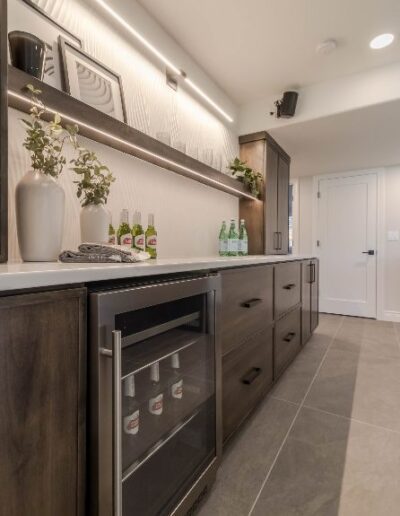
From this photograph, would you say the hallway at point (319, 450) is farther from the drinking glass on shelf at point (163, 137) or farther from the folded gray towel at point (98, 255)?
the drinking glass on shelf at point (163, 137)

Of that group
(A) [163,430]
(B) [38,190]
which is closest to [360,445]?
(A) [163,430]

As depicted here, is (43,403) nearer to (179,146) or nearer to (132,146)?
(132,146)

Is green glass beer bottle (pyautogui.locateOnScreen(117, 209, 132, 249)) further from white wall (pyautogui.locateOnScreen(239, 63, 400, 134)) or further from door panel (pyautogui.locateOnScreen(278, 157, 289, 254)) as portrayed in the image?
door panel (pyautogui.locateOnScreen(278, 157, 289, 254))

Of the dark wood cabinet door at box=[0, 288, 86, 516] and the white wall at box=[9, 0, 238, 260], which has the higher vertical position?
the white wall at box=[9, 0, 238, 260]

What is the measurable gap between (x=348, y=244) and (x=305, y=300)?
7.09 ft

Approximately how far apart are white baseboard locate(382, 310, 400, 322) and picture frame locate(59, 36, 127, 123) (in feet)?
13.8

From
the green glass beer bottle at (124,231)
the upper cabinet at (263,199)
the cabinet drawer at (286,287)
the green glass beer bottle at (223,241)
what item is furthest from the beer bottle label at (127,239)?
the upper cabinet at (263,199)

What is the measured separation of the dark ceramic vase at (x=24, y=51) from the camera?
103 centimetres

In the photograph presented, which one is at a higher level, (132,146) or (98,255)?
(132,146)

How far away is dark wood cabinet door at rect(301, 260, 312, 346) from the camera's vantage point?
2566 millimetres

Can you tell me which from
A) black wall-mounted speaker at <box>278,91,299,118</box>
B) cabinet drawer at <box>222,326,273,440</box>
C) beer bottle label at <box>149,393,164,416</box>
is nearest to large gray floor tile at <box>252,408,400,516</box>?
cabinet drawer at <box>222,326,273,440</box>

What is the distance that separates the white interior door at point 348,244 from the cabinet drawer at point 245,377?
307cm

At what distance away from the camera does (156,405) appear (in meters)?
0.99

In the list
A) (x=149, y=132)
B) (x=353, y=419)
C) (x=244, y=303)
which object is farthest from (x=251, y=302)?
(x=149, y=132)
